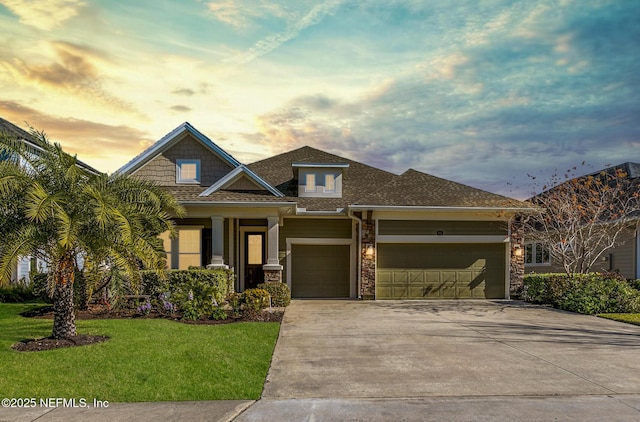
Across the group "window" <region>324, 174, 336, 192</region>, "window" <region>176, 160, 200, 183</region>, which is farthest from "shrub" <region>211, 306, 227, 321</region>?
"window" <region>324, 174, 336, 192</region>

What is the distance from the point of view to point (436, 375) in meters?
7.33

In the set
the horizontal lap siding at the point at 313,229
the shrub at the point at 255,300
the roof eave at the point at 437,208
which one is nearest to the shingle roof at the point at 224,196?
the horizontal lap siding at the point at 313,229

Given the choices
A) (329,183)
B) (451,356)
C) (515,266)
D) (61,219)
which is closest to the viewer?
(61,219)

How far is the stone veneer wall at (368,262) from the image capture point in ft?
57.7

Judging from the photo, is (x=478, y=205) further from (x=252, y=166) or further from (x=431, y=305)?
(x=252, y=166)

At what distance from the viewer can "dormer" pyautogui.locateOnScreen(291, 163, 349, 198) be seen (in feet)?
65.7

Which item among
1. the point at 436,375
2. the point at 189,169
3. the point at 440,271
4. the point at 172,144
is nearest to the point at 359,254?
the point at 440,271

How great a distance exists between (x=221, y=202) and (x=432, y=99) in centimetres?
853

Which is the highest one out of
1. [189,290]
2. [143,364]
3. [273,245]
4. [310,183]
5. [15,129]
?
[15,129]

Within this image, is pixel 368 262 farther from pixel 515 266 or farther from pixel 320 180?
pixel 515 266

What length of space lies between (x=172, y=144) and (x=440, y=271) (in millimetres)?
11489

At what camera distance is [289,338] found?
10.3m

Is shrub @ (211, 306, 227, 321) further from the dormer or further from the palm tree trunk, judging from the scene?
the dormer

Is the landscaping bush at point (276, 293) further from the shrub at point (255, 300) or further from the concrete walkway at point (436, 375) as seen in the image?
the concrete walkway at point (436, 375)
